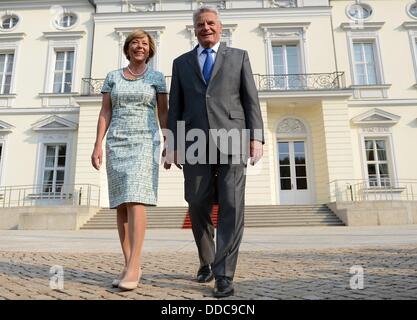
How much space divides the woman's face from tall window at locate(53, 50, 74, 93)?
14.1 metres

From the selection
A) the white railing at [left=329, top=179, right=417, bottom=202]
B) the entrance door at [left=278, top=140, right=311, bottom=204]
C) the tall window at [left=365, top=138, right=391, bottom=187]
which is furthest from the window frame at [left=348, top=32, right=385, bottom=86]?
the white railing at [left=329, top=179, right=417, bottom=202]

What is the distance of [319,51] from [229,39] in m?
3.94

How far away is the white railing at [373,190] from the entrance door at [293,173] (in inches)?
46.6

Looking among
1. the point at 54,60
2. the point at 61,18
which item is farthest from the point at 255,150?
the point at 61,18

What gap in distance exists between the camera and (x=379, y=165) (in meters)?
14.5

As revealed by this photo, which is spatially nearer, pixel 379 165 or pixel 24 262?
pixel 24 262

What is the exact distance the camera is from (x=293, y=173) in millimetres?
14523

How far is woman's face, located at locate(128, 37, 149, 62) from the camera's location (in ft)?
9.12

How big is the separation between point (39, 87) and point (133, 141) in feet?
49.1

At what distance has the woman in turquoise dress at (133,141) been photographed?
8.42 feet

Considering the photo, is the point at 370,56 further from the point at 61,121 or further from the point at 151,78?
the point at 151,78

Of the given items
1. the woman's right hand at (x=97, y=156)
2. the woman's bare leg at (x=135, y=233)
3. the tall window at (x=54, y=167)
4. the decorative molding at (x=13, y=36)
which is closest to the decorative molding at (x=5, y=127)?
the tall window at (x=54, y=167)
